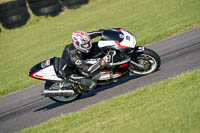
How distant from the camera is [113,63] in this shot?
289 inches

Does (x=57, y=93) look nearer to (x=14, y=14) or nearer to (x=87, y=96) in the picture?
(x=87, y=96)

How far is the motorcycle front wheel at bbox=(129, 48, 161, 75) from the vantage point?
7.34m

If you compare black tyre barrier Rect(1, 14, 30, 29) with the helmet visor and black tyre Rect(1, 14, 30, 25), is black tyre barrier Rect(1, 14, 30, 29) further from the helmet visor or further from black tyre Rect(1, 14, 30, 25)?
the helmet visor

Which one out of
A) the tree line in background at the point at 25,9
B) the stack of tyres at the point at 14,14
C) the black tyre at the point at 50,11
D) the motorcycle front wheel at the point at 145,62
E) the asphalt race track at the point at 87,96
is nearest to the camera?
the motorcycle front wheel at the point at 145,62

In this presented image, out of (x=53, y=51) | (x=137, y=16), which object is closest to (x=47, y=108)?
(x=53, y=51)

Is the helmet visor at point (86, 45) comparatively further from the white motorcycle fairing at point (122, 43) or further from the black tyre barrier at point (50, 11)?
the black tyre barrier at point (50, 11)

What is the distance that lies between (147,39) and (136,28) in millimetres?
2765

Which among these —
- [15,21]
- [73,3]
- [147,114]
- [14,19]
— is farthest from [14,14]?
[147,114]

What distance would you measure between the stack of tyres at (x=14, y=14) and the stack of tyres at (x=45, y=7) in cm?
64

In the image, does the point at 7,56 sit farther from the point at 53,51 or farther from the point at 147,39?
the point at 147,39

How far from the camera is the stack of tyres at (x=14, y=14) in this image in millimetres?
20734

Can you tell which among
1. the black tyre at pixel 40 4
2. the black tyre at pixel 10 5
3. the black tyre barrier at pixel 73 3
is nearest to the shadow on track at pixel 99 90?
the black tyre at pixel 10 5

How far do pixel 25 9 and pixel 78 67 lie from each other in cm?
1616

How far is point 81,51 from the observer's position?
7215 mm
